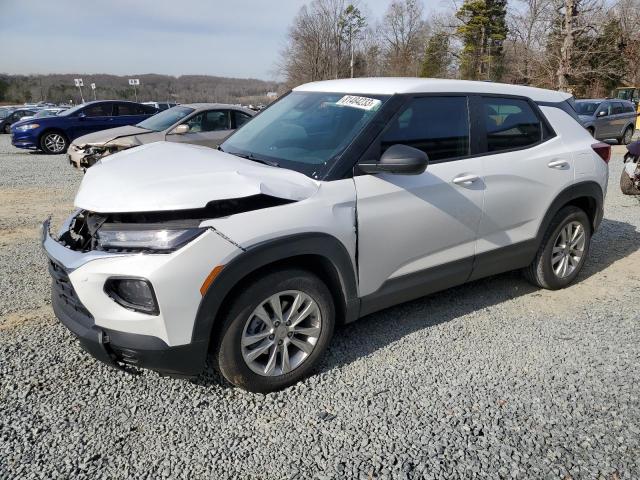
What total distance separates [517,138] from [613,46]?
34.7 metres

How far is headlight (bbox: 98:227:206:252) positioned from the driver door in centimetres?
105

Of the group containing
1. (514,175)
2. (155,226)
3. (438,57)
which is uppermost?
(438,57)

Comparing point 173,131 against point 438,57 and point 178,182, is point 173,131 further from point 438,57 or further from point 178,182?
point 438,57

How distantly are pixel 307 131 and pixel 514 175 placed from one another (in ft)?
5.38

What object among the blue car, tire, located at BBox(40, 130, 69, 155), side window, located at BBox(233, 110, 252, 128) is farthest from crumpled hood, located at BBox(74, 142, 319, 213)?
tire, located at BBox(40, 130, 69, 155)

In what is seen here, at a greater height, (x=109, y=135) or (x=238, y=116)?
(x=238, y=116)

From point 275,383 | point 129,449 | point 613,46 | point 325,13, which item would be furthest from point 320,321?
point 325,13

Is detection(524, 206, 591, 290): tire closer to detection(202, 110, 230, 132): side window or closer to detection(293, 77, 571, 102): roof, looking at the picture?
detection(293, 77, 571, 102): roof

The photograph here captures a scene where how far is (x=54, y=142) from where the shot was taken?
560 inches

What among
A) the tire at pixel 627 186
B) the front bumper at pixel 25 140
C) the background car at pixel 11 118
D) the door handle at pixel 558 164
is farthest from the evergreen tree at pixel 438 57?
the door handle at pixel 558 164

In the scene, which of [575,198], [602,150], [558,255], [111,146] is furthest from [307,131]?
[111,146]

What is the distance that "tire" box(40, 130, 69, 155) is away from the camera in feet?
46.2

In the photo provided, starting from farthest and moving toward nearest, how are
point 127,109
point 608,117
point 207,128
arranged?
point 608,117 → point 127,109 → point 207,128

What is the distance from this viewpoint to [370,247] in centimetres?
297
